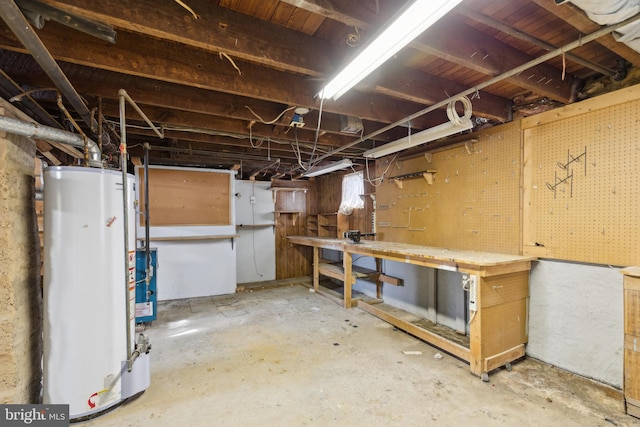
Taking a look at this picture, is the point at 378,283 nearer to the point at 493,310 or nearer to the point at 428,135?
the point at 493,310

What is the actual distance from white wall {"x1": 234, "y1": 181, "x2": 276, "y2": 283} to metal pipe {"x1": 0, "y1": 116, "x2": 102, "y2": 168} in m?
3.45

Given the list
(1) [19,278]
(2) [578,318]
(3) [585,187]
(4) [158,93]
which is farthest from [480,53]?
(1) [19,278]

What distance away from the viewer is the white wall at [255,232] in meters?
5.46

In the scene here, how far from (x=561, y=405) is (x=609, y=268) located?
101 centimetres

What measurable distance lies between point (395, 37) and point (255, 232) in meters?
4.71

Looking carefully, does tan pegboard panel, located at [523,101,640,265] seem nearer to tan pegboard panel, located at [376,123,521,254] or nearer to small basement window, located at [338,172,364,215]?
tan pegboard panel, located at [376,123,521,254]

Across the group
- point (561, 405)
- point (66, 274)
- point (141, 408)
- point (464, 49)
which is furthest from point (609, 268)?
point (66, 274)

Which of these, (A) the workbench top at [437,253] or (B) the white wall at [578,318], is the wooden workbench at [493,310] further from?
(B) the white wall at [578,318]

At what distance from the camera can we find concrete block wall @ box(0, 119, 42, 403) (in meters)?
1.55

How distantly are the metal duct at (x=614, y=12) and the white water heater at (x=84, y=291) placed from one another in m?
2.59

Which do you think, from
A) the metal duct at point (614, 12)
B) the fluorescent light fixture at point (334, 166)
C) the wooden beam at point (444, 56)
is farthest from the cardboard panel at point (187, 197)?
the metal duct at point (614, 12)

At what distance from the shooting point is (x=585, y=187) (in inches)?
84.0

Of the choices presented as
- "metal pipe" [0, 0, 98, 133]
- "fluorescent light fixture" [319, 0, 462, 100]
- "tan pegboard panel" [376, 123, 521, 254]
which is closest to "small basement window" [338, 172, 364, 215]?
"tan pegboard panel" [376, 123, 521, 254]

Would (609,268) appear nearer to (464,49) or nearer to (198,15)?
(464,49)
